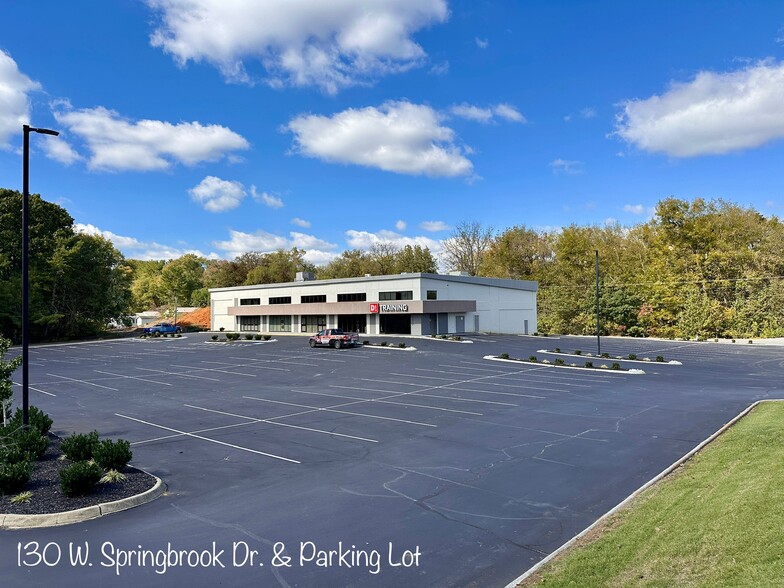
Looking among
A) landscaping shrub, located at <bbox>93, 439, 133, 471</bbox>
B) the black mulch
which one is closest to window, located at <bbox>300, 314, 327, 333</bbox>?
the black mulch

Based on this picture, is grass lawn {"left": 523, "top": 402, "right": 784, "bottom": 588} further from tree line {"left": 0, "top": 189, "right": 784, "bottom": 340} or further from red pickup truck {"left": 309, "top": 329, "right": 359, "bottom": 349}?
tree line {"left": 0, "top": 189, "right": 784, "bottom": 340}

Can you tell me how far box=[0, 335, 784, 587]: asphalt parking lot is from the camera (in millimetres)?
6906

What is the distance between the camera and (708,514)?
7.20m

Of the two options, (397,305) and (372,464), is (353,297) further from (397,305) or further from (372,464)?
(372,464)

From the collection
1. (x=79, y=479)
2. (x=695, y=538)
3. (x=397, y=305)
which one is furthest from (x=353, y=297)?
(x=695, y=538)

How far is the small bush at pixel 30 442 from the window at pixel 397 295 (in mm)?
42376

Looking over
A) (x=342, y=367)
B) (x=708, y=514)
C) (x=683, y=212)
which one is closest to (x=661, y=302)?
(x=683, y=212)

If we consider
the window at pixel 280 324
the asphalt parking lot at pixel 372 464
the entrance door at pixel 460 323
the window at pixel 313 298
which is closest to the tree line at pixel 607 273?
the entrance door at pixel 460 323

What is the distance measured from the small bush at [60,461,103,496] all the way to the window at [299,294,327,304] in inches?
2053

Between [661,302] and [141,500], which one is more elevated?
[661,302]

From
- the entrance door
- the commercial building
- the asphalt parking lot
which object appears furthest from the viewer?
the entrance door

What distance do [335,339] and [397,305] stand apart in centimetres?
1025

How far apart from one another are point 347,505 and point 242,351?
3863 centimetres

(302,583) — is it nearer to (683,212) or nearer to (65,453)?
(65,453)
